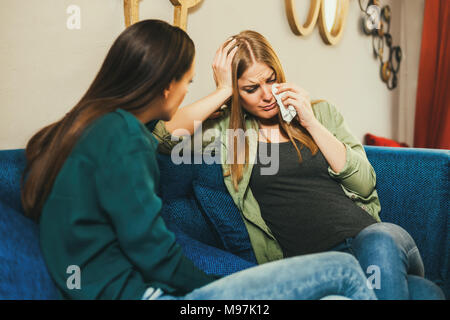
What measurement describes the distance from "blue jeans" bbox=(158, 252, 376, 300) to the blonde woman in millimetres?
336

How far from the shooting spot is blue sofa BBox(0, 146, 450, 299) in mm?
1204

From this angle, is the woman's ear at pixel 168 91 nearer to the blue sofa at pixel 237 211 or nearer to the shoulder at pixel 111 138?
the shoulder at pixel 111 138

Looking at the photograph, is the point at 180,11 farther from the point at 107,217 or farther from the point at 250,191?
the point at 107,217

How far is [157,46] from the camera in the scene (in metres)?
0.85

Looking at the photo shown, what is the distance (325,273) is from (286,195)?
1.64 feet

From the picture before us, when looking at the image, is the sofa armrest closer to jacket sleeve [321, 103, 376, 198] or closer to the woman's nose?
jacket sleeve [321, 103, 376, 198]

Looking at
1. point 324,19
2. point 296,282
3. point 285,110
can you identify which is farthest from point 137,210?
point 324,19

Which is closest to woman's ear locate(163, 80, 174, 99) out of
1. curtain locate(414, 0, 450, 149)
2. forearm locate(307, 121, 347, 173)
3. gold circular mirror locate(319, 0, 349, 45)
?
forearm locate(307, 121, 347, 173)

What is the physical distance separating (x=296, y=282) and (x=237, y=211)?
56 cm

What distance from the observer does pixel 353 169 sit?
4.34 feet

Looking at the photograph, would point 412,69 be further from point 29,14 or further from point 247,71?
point 29,14

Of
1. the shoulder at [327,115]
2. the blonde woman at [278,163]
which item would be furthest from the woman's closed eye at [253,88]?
the shoulder at [327,115]

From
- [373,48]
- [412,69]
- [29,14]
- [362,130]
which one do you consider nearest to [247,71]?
[29,14]
